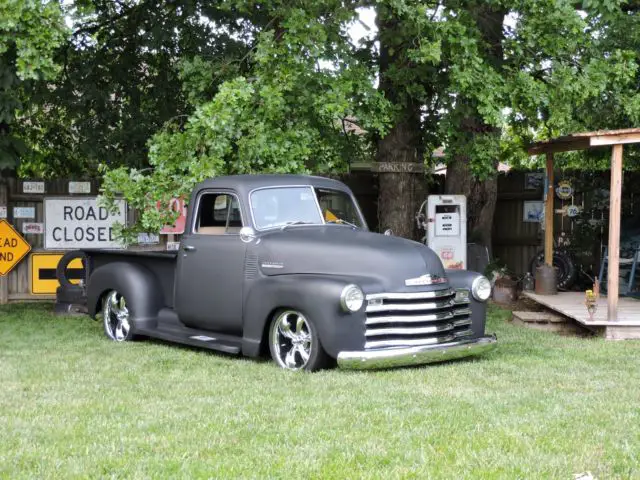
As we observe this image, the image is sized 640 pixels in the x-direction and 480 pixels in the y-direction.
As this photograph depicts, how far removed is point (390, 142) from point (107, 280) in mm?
5589

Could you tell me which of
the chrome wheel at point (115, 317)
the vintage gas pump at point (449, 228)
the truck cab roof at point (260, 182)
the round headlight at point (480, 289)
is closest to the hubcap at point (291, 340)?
the truck cab roof at point (260, 182)

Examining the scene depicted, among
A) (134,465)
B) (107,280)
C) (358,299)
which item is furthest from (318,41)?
(134,465)

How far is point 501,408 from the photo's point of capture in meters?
6.30

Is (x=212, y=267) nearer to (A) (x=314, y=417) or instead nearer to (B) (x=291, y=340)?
(B) (x=291, y=340)

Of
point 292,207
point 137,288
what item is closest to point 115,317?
point 137,288

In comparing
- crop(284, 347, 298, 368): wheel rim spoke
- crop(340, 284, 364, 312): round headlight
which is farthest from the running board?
crop(340, 284, 364, 312): round headlight

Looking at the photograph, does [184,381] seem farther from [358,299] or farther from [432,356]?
[432,356]

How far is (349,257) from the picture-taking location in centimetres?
820

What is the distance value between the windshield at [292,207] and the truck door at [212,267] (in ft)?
0.79

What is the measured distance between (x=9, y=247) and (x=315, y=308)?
8.26 m

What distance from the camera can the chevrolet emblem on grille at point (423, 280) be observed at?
8.05 meters

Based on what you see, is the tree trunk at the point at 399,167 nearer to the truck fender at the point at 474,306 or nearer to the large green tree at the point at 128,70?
the large green tree at the point at 128,70

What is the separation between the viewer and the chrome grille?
7902 millimetres

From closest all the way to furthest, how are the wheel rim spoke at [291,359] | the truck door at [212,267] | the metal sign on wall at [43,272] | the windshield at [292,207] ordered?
the wheel rim spoke at [291,359]
the truck door at [212,267]
the windshield at [292,207]
the metal sign on wall at [43,272]
